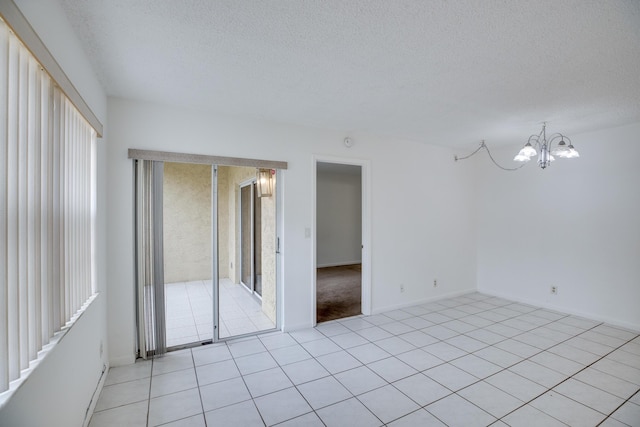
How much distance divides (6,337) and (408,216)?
4277 mm

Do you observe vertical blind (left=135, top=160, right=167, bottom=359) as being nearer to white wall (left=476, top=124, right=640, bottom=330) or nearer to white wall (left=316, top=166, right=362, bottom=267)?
white wall (left=476, top=124, right=640, bottom=330)

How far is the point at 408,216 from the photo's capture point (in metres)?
4.55

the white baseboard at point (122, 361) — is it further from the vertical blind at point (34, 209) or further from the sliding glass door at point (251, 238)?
the sliding glass door at point (251, 238)

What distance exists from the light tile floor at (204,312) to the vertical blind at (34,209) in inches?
67.9

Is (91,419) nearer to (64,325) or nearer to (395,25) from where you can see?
(64,325)

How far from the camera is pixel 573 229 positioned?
4.15 m

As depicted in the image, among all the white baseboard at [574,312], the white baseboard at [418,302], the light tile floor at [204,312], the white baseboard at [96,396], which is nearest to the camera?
the white baseboard at [96,396]

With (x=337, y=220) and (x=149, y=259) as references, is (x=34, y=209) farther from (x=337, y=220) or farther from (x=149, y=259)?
(x=337, y=220)

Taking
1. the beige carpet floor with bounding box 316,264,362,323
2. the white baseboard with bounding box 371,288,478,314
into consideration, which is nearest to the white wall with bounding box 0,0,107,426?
the beige carpet floor with bounding box 316,264,362,323

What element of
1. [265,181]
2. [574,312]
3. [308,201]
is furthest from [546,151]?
[265,181]

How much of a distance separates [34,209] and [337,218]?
731 centimetres

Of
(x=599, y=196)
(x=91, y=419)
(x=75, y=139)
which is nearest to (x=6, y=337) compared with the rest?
(x=75, y=139)

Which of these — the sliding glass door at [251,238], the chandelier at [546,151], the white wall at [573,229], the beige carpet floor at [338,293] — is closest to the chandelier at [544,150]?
the chandelier at [546,151]

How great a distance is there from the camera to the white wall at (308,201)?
282 centimetres
